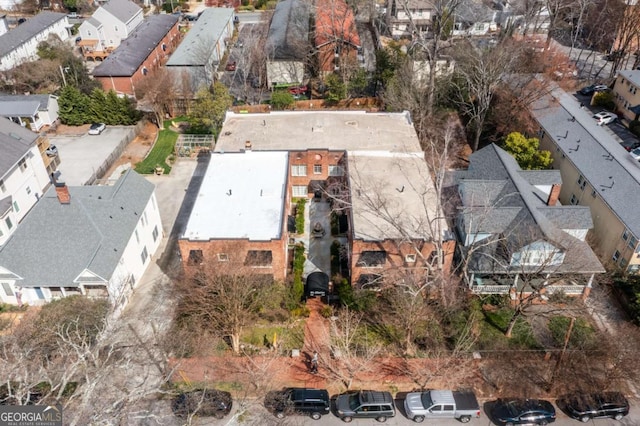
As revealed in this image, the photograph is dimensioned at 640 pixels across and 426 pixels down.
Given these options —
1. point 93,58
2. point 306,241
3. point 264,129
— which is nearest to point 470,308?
point 306,241

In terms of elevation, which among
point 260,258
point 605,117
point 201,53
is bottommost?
point 605,117

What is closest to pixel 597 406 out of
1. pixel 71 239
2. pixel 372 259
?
pixel 372 259

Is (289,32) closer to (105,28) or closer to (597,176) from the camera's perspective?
(105,28)

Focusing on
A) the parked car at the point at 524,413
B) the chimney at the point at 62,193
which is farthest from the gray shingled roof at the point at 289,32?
the parked car at the point at 524,413

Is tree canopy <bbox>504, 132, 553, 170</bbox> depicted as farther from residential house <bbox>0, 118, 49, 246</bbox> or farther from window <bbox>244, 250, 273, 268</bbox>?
residential house <bbox>0, 118, 49, 246</bbox>

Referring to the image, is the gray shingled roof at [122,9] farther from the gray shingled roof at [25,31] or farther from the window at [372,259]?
the window at [372,259]

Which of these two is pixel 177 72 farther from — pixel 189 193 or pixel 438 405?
pixel 438 405

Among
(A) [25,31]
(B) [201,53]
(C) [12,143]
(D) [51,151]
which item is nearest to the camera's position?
(C) [12,143]
